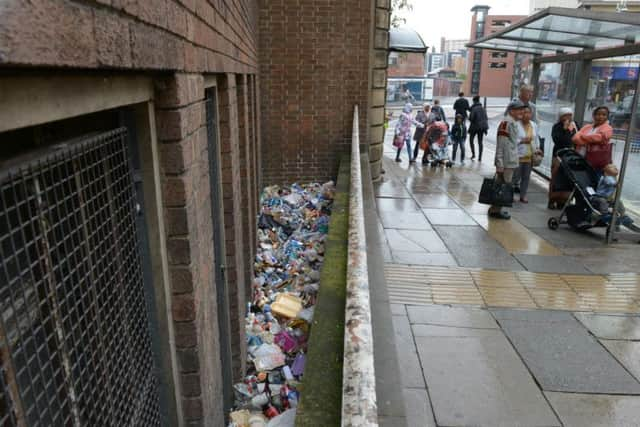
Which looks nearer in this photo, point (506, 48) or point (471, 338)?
point (471, 338)

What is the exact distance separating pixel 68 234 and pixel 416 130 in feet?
41.0

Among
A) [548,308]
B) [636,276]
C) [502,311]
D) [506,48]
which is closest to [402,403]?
[502,311]

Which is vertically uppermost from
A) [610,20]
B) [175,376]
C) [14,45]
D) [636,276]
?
[610,20]

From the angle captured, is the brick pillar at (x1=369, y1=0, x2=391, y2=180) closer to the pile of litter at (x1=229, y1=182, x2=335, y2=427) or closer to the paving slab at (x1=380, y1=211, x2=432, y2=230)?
the pile of litter at (x1=229, y1=182, x2=335, y2=427)

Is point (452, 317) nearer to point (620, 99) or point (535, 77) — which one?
point (620, 99)

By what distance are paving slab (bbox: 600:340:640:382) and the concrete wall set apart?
3250mm

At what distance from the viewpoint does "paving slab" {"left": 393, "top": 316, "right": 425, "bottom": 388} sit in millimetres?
3766

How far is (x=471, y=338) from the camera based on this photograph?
440 cm

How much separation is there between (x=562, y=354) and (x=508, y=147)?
14.7ft

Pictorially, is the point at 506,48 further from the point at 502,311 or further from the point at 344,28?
the point at 502,311

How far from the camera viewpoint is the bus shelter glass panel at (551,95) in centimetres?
1045

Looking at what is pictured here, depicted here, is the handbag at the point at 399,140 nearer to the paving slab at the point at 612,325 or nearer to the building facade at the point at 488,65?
the paving slab at the point at 612,325

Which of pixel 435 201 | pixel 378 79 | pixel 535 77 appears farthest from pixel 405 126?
pixel 435 201

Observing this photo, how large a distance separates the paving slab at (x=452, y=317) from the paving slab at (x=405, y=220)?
2.75 metres
